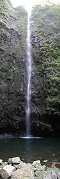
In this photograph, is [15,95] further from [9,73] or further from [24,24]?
[24,24]

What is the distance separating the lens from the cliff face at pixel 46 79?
1338 centimetres

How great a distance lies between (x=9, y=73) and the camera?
542 inches

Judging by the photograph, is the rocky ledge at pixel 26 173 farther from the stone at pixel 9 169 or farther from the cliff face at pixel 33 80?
the cliff face at pixel 33 80

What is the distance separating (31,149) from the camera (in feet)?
33.5

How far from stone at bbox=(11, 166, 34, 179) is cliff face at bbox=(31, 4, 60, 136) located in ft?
22.2

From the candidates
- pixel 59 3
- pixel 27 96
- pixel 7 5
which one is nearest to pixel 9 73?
pixel 27 96

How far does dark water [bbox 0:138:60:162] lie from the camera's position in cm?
883

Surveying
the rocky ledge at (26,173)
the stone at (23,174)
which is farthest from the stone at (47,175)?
the stone at (23,174)

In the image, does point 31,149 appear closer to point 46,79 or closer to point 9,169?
point 9,169

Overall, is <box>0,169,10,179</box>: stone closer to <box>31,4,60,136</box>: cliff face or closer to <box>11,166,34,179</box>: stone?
<box>11,166,34,179</box>: stone

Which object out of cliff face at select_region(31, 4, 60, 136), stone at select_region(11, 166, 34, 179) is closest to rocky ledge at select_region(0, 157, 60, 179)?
stone at select_region(11, 166, 34, 179)

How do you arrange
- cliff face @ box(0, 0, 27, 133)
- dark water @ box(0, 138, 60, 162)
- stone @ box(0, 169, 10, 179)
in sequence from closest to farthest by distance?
stone @ box(0, 169, 10, 179), dark water @ box(0, 138, 60, 162), cliff face @ box(0, 0, 27, 133)

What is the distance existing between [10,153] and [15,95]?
4.52 metres

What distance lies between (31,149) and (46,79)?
4558 millimetres
